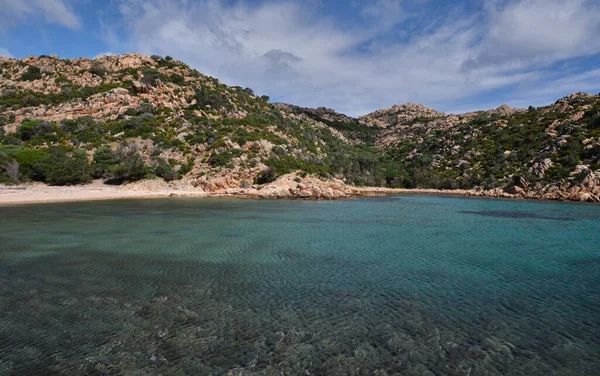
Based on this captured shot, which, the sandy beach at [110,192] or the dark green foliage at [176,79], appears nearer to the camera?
the sandy beach at [110,192]

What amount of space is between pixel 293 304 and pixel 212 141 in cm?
4394

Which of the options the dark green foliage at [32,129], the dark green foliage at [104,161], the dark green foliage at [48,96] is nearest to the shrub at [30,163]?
the dark green foliage at [104,161]

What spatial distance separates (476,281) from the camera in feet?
34.0

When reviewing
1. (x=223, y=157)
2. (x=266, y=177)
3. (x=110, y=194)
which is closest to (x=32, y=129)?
(x=110, y=194)

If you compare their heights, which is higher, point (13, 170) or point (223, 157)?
point (223, 157)

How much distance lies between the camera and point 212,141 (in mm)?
49406

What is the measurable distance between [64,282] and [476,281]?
12.2 m

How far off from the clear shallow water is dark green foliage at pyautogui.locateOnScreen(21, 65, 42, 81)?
5691cm

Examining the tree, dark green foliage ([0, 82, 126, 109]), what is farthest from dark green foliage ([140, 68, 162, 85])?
the tree

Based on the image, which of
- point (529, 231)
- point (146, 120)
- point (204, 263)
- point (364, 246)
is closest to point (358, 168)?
point (146, 120)

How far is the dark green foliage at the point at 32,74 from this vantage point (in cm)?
5908

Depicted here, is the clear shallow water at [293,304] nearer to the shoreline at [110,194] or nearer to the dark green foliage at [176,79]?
the shoreline at [110,194]

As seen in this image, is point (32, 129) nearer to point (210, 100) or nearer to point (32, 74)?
point (32, 74)

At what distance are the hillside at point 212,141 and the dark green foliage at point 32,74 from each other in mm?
156
